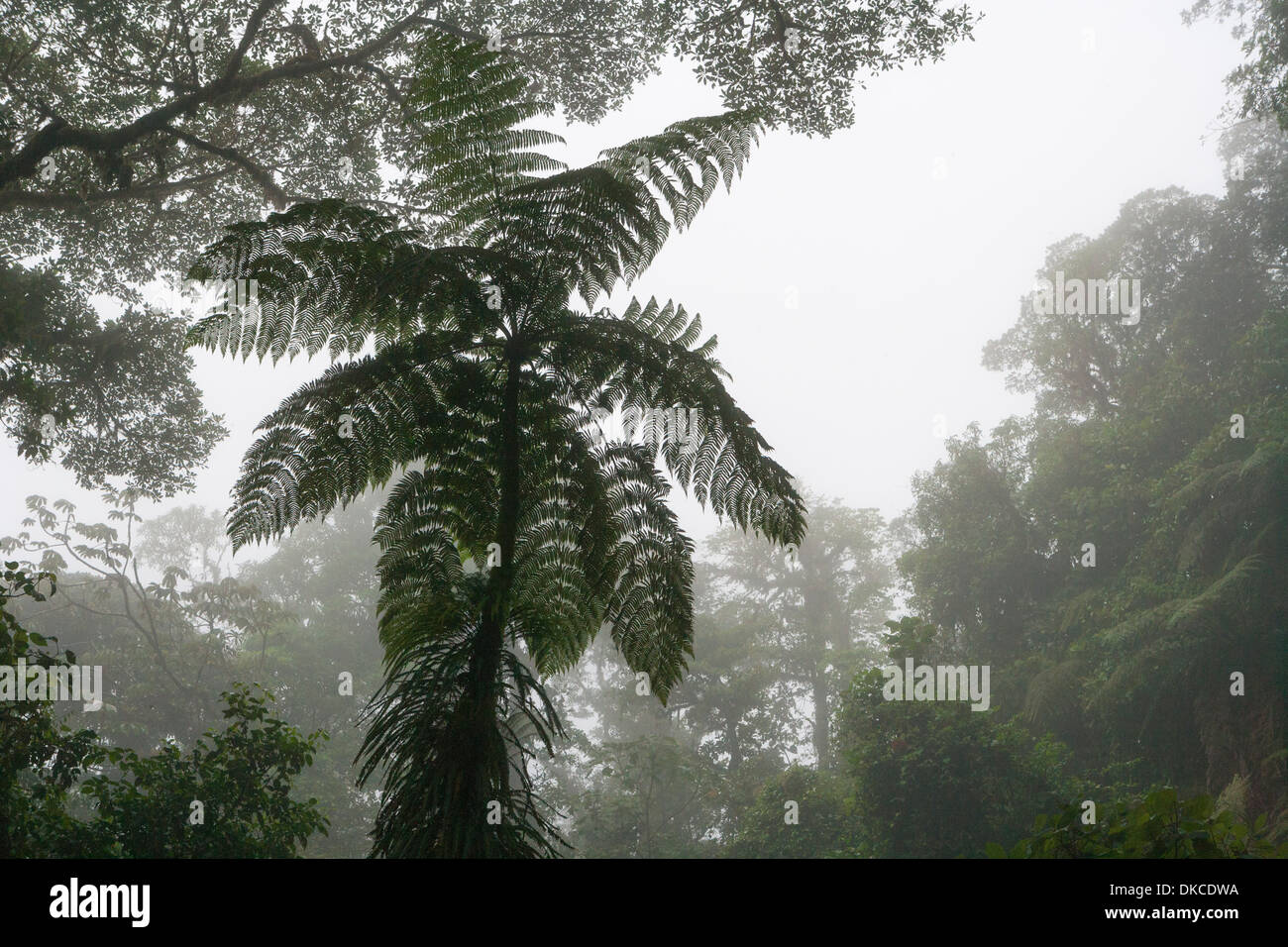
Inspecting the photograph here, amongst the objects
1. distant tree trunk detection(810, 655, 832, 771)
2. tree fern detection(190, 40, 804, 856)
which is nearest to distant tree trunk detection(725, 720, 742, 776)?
distant tree trunk detection(810, 655, 832, 771)

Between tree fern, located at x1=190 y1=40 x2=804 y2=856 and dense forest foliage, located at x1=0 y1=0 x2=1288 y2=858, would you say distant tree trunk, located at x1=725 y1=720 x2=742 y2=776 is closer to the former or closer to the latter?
dense forest foliage, located at x1=0 y1=0 x2=1288 y2=858

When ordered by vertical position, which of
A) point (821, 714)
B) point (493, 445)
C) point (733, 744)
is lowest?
point (733, 744)

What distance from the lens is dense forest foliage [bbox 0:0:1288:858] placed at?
114 inches

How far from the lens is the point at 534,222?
3189 mm

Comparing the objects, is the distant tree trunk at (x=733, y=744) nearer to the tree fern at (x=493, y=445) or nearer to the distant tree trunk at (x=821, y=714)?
the distant tree trunk at (x=821, y=714)

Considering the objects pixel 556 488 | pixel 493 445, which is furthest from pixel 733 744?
pixel 493 445

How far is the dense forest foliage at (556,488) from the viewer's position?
9.52ft

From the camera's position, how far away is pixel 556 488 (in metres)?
3.01

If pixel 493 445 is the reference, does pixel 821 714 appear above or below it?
below

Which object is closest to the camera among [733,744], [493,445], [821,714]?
[493,445]

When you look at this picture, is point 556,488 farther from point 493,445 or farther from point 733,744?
point 733,744

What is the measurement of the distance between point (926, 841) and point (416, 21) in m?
11.8

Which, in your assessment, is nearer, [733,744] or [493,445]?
[493,445]
